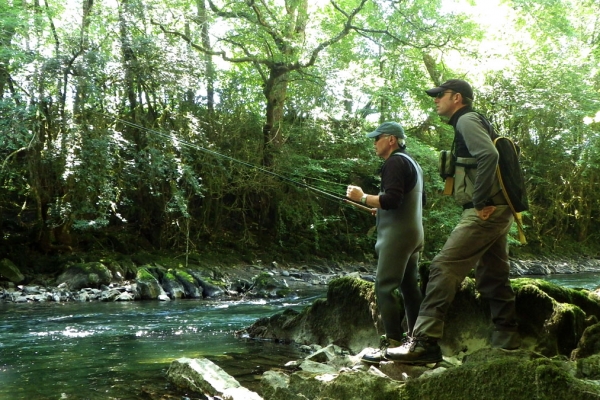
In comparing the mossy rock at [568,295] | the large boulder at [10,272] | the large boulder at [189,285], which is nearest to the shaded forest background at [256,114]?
the large boulder at [10,272]

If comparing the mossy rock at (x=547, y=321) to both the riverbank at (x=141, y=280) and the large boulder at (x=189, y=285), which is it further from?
the large boulder at (x=189, y=285)

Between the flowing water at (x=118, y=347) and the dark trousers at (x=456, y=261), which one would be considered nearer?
the dark trousers at (x=456, y=261)

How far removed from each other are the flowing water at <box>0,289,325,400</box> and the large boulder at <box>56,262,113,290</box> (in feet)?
5.10

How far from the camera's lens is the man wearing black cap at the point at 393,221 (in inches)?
157

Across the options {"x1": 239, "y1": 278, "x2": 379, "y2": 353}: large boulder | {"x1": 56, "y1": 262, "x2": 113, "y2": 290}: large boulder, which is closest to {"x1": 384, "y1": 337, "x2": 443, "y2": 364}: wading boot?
{"x1": 239, "y1": 278, "x2": 379, "y2": 353}: large boulder

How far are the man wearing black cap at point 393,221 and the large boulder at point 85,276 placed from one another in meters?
8.49

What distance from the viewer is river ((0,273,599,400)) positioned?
4.25 metres

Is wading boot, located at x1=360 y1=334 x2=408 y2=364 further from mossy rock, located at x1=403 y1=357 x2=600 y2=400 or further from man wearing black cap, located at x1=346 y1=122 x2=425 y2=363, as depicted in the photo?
mossy rock, located at x1=403 y1=357 x2=600 y2=400

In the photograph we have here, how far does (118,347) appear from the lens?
19.3 ft

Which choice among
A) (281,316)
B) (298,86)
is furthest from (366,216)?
(281,316)

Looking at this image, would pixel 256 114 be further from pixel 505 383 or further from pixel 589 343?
pixel 505 383

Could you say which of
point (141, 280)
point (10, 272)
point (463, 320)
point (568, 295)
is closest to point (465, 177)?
point (463, 320)

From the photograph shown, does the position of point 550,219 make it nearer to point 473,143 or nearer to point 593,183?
point 593,183

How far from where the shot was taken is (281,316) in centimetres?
662
